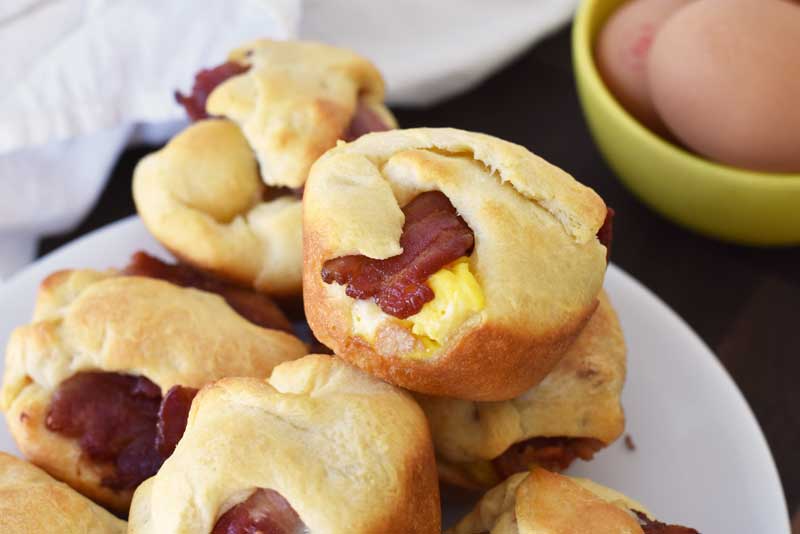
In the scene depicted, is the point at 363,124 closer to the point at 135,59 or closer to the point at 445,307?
the point at 445,307

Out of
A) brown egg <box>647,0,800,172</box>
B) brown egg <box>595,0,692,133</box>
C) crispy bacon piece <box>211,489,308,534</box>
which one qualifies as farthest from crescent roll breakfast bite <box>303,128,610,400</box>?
brown egg <box>595,0,692,133</box>

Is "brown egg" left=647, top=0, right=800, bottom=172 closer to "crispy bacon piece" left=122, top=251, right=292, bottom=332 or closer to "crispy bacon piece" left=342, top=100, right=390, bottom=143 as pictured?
"crispy bacon piece" left=342, top=100, right=390, bottom=143

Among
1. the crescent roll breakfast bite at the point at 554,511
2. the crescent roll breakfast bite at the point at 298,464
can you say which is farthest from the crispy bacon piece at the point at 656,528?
the crescent roll breakfast bite at the point at 298,464

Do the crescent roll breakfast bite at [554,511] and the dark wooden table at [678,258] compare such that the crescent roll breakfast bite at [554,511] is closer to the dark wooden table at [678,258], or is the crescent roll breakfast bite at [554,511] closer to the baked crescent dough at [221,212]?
the dark wooden table at [678,258]

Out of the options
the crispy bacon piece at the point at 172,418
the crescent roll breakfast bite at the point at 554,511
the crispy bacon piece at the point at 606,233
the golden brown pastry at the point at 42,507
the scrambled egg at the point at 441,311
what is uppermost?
the scrambled egg at the point at 441,311

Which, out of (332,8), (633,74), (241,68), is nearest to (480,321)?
(241,68)

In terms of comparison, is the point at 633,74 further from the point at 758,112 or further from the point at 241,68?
the point at 241,68
